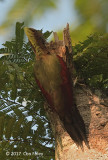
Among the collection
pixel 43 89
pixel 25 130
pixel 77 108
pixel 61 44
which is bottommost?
pixel 25 130

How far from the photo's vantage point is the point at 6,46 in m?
2.87

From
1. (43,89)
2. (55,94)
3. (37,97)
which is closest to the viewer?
(55,94)

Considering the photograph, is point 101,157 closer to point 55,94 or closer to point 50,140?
point 55,94

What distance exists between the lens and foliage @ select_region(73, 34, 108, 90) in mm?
2526

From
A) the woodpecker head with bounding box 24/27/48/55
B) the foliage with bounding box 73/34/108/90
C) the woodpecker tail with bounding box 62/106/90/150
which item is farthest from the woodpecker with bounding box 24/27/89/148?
the foliage with bounding box 73/34/108/90

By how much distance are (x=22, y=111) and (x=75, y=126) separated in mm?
968

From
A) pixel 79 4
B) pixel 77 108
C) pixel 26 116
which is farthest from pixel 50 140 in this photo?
pixel 79 4

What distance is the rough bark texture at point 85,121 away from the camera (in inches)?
A: 78.0

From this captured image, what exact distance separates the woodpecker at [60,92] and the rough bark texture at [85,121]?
2.5 inches

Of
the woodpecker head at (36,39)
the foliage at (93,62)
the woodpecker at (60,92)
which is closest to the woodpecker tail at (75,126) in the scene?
the woodpecker at (60,92)

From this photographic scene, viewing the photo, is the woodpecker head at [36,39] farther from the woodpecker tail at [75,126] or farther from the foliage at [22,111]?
the woodpecker tail at [75,126]

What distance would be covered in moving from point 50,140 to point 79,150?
105 centimetres

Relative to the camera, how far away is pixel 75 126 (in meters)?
2.16

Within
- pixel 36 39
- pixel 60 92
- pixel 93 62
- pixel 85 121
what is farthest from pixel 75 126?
pixel 36 39
